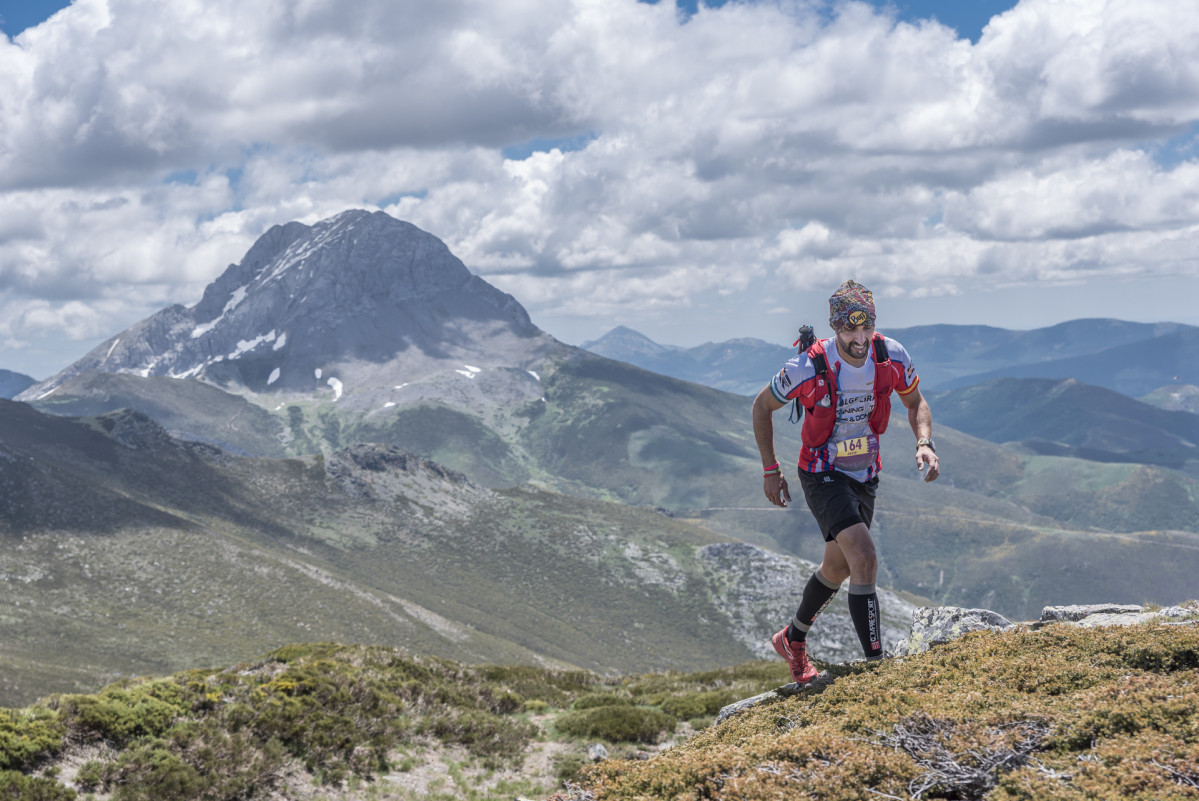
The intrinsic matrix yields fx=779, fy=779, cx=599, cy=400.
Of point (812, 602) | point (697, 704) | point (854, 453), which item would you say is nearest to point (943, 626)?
point (812, 602)

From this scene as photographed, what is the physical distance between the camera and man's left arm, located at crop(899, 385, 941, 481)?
11.7 metres

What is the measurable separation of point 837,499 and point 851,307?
2912mm

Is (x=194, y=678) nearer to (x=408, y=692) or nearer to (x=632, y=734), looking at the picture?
(x=408, y=692)

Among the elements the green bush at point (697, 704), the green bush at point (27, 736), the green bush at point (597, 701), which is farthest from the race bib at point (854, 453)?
the green bush at point (27, 736)

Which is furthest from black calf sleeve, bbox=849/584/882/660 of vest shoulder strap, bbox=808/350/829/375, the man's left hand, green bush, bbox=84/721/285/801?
green bush, bbox=84/721/285/801

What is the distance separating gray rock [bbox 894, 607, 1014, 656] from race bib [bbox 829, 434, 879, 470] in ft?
14.9

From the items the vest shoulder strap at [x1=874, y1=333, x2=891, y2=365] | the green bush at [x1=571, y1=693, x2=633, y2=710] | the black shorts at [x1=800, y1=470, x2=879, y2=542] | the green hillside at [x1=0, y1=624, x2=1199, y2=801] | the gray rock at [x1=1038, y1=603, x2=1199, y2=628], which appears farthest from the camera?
the green bush at [x1=571, y1=693, x2=633, y2=710]

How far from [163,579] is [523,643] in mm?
83131

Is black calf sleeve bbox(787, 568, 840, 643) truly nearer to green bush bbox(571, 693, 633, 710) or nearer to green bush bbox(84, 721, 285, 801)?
green bush bbox(84, 721, 285, 801)

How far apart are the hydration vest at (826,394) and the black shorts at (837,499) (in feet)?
1.77

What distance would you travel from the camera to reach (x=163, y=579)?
170 m

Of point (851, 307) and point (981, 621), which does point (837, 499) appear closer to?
point (851, 307)

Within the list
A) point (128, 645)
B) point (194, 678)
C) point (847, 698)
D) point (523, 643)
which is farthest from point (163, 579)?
point (847, 698)

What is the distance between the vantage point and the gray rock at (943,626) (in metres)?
14.9
